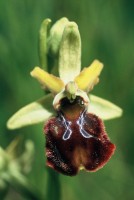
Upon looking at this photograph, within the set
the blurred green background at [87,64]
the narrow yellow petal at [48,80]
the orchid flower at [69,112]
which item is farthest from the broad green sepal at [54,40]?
the blurred green background at [87,64]

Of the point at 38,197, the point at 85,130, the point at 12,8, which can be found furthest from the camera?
the point at 12,8

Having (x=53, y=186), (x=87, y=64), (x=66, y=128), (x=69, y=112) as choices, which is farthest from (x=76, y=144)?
(x=87, y=64)

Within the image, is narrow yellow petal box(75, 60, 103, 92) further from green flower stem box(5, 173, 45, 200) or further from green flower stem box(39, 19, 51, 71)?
green flower stem box(5, 173, 45, 200)

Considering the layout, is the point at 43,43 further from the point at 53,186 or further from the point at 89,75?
the point at 53,186

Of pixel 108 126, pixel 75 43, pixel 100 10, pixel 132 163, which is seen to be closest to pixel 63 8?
pixel 100 10

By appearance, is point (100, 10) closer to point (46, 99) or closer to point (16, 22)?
point (16, 22)

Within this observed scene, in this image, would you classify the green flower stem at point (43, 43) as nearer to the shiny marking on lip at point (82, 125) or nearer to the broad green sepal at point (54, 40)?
the broad green sepal at point (54, 40)

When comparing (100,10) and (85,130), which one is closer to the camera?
(85,130)
